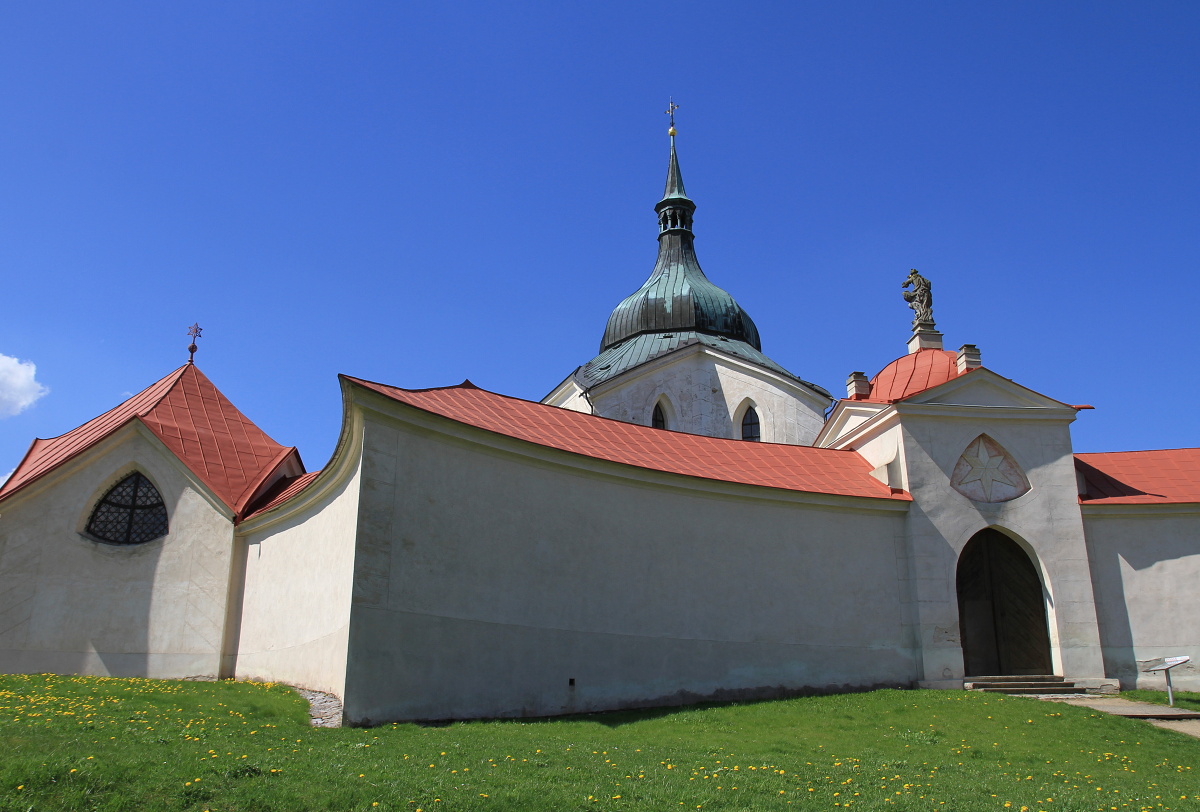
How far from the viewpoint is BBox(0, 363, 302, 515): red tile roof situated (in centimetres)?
2023

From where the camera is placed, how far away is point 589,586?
1677 centimetres

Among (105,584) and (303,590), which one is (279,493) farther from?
(303,590)

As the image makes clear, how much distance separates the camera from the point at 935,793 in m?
9.92

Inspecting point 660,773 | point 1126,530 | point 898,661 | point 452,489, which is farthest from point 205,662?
point 1126,530

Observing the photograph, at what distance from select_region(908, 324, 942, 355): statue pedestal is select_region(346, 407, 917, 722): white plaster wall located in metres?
5.13

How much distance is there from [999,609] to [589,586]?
1079 cm

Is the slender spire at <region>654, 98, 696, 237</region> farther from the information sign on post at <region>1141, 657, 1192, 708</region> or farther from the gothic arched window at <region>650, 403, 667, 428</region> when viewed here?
the information sign on post at <region>1141, 657, 1192, 708</region>

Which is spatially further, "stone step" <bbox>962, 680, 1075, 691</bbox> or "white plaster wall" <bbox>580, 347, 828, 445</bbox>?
"white plaster wall" <bbox>580, 347, 828, 445</bbox>

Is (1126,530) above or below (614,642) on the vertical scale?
above

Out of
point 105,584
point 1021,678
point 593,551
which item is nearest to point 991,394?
point 1021,678

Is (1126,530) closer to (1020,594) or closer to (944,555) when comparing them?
(1020,594)

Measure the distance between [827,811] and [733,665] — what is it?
30.3 feet

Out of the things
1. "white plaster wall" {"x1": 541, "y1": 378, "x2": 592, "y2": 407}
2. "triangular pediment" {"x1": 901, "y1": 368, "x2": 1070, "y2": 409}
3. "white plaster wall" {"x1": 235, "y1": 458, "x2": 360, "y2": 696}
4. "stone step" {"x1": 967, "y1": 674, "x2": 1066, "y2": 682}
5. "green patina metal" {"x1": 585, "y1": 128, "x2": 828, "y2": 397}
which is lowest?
"stone step" {"x1": 967, "y1": 674, "x2": 1066, "y2": 682}

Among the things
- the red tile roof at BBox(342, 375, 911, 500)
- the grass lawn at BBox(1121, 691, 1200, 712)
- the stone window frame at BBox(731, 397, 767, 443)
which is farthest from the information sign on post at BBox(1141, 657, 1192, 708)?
the stone window frame at BBox(731, 397, 767, 443)
